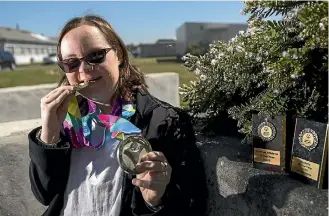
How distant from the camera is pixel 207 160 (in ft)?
6.52

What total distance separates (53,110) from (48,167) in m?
0.31

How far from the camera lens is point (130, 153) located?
152cm

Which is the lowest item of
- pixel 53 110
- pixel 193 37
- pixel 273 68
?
pixel 193 37

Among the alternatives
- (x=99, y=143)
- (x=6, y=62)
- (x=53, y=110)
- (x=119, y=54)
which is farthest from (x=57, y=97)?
(x=6, y=62)

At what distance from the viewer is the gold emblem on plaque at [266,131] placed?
166cm

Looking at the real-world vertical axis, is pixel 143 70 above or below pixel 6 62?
above

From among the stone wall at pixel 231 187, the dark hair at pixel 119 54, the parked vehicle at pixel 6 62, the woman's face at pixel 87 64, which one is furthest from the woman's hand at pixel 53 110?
the parked vehicle at pixel 6 62

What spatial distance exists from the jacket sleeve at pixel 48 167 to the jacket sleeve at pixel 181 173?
38 cm

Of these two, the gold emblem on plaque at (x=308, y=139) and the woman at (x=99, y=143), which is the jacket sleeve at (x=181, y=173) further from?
the gold emblem on plaque at (x=308, y=139)

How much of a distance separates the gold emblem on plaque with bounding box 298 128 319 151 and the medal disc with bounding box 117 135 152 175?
632 mm

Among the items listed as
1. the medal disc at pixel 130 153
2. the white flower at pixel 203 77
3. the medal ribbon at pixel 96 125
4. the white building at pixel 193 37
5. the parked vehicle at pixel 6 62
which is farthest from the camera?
the parked vehicle at pixel 6 62

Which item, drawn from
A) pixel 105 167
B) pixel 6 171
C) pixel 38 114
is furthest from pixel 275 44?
pixel 38 114

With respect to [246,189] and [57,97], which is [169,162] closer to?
[246,189]

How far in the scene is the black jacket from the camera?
173 centimetres
